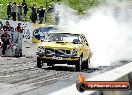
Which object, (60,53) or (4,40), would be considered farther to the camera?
(4,40)

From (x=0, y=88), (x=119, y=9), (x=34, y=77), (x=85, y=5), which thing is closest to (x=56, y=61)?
(x=34, y=77)

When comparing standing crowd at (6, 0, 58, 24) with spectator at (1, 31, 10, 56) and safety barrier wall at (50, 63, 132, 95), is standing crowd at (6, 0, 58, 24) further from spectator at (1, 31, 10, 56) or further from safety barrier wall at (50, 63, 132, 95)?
safety barrier wall at (50, 63, 132, 95)

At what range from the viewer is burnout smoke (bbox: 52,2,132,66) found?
24.9 m

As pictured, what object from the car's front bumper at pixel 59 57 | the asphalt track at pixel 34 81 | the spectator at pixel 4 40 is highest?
the spectator at pixel 4 40

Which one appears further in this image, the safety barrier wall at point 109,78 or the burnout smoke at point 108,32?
the burnout smoke at point 108,32

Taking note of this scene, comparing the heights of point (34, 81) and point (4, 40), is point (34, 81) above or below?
below

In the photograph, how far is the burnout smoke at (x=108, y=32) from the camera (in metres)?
24.9

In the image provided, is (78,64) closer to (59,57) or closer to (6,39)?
(59,57)

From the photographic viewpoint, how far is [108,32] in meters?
32.2

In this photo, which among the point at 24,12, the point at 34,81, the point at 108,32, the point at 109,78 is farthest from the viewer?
the point at 108,32

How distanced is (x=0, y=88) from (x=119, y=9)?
33147 millimetres

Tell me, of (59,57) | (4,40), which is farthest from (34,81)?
(4,40)

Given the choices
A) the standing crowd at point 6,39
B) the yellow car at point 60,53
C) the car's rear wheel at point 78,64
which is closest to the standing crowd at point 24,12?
Answer: the standing crowd at point 6,39

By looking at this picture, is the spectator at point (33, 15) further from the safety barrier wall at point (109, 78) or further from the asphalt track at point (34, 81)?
the safety barrier wall at point (109, 78)
